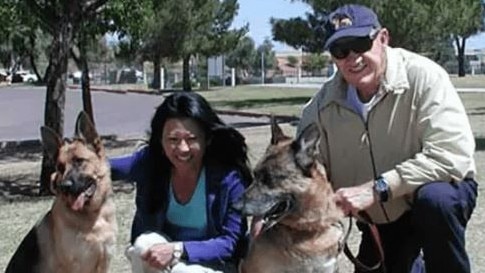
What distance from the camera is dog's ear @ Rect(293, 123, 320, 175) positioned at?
3.94m

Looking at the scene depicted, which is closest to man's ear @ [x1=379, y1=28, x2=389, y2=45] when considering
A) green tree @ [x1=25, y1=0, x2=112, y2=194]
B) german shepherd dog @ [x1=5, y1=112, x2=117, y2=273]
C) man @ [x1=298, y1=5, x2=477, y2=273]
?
man @ [x1=298, y1=5, x2=477, y2=273]

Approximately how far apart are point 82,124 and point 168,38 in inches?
1639

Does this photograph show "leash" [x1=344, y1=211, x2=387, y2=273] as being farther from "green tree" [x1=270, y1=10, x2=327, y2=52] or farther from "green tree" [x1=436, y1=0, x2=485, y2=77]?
"green tree" [x1=270, y1=10, x2=327, y2=52]

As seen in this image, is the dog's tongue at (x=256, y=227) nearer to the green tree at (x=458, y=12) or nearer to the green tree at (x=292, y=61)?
the green tree at (x=458, y=12)

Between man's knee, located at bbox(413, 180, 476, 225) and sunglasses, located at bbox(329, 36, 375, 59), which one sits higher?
sunglasses, located at bbox(329, 36, 375, 59)

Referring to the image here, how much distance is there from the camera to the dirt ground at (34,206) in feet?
23.7

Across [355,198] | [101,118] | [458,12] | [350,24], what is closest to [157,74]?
[101,118]

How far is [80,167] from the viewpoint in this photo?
15.6 feet

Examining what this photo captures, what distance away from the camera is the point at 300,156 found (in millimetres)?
3941

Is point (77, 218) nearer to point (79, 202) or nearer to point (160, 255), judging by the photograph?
point (79, 202)

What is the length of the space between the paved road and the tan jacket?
12.5 meters

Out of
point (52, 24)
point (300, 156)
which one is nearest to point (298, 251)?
point (300, 156)

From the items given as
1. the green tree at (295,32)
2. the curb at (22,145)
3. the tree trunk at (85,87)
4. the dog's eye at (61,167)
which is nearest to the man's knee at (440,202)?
the dog's eye at (61,167)

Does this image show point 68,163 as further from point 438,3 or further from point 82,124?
point 438,3
